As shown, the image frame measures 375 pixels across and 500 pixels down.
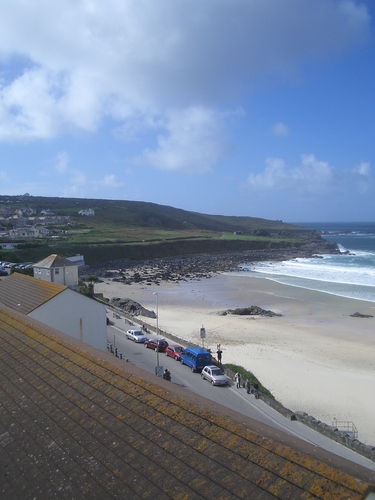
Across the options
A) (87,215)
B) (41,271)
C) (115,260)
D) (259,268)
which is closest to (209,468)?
(41,271)

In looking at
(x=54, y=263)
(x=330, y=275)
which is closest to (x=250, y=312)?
(x=54, y=263)

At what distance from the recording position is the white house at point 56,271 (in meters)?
22.4

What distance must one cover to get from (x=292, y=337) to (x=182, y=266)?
47.7 m

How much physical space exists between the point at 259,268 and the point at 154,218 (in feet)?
258

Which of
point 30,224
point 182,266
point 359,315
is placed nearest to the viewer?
point 359,315

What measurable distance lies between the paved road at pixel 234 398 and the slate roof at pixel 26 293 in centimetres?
559

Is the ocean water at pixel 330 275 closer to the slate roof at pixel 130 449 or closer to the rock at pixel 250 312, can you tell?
the rock at pixel 250 312

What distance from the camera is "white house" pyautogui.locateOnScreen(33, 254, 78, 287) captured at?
73.6ft

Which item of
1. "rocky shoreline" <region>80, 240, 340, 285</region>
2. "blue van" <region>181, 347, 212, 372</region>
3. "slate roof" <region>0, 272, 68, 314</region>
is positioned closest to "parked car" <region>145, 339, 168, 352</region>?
"blue van" <region>181, 347, 212, 372</region>

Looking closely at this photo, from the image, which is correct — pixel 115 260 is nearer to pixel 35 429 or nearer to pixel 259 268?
pixel 259 268

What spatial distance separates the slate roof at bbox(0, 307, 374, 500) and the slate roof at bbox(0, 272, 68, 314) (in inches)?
312

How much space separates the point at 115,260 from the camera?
251 ft

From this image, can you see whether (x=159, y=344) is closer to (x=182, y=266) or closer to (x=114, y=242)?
(x=182, y=266)

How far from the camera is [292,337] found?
27.8 m
